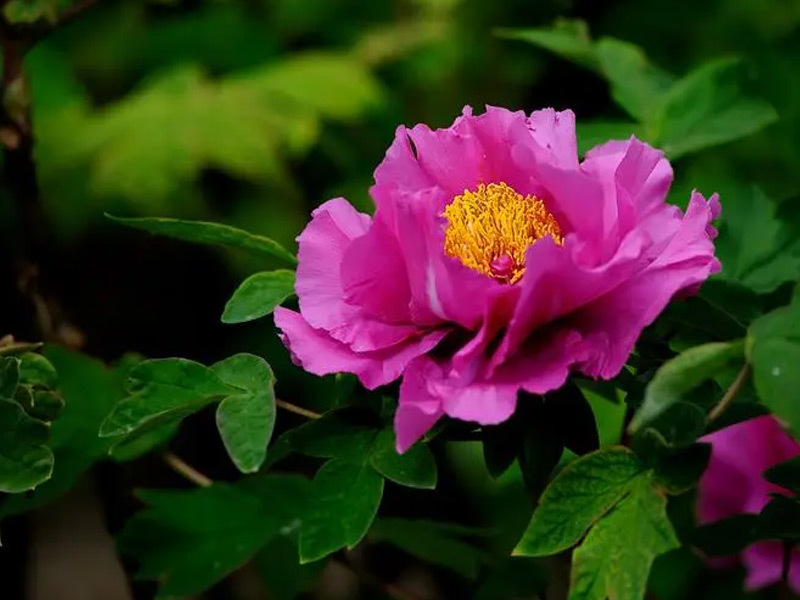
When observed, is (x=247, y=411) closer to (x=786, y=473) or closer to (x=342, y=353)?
(x=342, y=353)

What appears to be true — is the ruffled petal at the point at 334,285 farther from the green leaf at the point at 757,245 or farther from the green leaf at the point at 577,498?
the green leaf at the point at 757,245

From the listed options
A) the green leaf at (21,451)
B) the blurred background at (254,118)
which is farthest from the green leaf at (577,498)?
the blurred background at (254,118)

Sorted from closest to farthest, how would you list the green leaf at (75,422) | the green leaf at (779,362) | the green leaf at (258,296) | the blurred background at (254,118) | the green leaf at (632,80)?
the green leaf at (779,362) < the green leaf at (258,296) < the green leaf at (75,422) < the green leaf at (632,80) < the blurred background at (254,118)

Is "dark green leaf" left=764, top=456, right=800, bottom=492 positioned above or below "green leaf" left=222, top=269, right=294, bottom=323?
below

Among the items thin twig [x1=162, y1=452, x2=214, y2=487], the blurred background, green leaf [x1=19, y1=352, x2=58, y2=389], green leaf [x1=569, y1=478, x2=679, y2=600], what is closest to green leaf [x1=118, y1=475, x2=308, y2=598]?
thin twig [x1=162, y1=452, x2=214, y2=487]

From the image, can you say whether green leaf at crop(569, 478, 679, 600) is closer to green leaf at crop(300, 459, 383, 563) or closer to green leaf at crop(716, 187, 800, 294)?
green leaf at crop(300, 459, 383, 563)

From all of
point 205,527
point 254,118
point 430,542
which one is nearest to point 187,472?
point 205,527
